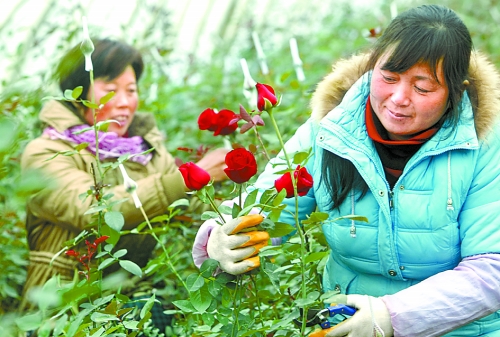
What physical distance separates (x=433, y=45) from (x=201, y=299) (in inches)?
29.9

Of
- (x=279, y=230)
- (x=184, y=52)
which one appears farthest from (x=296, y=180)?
(x=184, y=52)

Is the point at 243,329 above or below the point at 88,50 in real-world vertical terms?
below

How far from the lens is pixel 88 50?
5.38ft

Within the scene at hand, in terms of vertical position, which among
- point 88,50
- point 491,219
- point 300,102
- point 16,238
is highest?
point 88,50

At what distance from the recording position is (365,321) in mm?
1528

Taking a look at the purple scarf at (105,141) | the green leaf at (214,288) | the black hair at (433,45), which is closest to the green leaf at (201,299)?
the green leaf at (214,288)

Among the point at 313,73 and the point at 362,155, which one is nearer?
the point at 362,155

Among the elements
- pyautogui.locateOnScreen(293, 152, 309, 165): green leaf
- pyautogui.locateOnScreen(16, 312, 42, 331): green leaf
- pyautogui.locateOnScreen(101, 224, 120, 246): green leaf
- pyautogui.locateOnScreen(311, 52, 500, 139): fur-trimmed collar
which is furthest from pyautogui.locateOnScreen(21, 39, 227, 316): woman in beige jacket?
pyautogui.locateOnScreen(16, 312, 42, 331): green leaf

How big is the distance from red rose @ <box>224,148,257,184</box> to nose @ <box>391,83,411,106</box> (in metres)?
0.44

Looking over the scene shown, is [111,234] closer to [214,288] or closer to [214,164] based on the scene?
[214,288]

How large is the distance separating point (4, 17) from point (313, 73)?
2.01 metres

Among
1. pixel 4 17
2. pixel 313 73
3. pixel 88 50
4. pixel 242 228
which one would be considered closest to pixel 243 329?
pixel 242 228

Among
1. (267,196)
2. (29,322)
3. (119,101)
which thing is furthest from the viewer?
(119,101)

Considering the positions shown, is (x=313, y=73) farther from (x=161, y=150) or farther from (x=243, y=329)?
(x=243, y=329)
